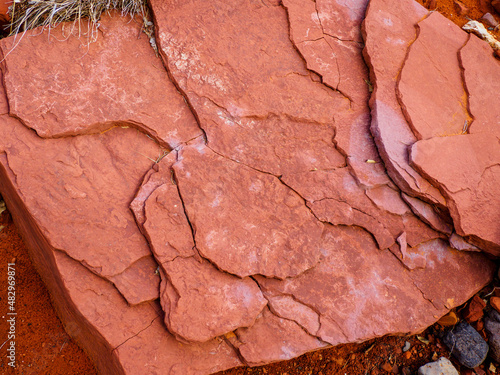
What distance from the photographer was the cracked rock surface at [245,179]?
6.58 feet

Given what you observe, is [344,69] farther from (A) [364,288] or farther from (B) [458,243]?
(A) [364,288]

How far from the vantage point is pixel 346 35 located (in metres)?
2.70

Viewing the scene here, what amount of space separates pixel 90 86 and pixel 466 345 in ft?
8.80

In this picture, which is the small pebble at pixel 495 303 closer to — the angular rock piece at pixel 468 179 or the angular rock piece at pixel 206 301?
the angular rock piece at pixel 468 179

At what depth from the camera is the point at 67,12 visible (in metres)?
2.43

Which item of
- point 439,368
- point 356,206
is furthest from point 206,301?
point 439,368

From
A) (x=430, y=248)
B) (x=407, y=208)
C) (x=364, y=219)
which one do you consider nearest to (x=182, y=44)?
(x=364, y=219)

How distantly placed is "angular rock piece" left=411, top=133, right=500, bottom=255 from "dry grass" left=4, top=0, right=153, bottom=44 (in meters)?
1.84

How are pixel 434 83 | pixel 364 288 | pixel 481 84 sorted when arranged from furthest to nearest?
pixel 481 84, pixel 434 83, pixel 364 288

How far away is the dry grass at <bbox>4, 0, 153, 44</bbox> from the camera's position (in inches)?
95.4

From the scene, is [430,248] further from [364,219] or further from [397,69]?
[397,69]

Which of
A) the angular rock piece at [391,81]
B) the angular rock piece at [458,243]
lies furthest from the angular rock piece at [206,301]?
the angular rock piece at [458,243]

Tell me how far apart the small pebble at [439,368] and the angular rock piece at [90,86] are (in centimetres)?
→ 191

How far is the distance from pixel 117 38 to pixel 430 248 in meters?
2.24
